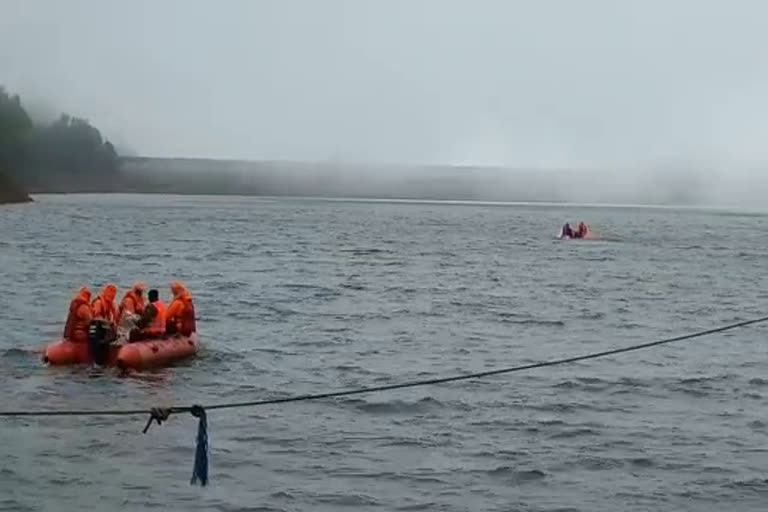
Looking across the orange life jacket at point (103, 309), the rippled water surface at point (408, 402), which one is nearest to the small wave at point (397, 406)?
the rippled water surface at point (408, 402)

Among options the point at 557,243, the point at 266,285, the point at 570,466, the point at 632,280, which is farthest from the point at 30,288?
the point at 557,243

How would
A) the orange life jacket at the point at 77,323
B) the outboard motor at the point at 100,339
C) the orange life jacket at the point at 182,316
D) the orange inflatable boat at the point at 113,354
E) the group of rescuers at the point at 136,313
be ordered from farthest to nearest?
the orange life jacket at the point at 182,316
the group of rescuers at the point at 136,313
the orange life jacket at the point at 77,323
the outboard motor at the point at 100,339
the orange inflatable boat at the point at 113,354

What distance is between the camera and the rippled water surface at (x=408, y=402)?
1836cm

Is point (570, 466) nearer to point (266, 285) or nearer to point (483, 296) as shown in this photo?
point (483, 296)

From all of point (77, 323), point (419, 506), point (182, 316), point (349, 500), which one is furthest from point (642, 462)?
point (182, 316)

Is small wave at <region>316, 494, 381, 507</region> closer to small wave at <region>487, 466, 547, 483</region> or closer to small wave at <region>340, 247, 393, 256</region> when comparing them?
small wave at <region>487, 466, 547, 483</region>

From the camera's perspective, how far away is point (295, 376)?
28609 mm

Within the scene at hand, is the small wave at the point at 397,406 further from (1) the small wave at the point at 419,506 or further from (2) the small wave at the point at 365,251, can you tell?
(2) the small wave at the point at 365,251

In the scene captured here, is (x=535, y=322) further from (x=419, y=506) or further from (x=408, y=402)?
(x=419, y=506)

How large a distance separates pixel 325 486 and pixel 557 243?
83.0 meters

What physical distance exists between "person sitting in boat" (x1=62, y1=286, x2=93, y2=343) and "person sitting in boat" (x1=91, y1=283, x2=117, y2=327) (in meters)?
0.26

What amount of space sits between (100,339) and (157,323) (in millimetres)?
2069

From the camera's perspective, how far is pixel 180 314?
98.1ft

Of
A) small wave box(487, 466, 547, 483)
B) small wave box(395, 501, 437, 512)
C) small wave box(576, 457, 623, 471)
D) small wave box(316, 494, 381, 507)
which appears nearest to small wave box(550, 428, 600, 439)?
small wave box(576, 457, 623, 471)
